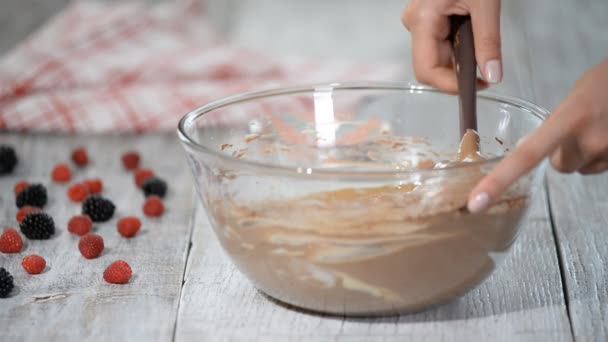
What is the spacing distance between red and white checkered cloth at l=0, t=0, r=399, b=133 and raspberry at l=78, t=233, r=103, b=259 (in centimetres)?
83

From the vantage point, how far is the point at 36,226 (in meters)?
1.61

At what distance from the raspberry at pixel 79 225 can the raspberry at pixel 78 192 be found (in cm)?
17

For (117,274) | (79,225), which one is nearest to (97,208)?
(79,225)

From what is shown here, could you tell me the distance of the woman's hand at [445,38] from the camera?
134 centimetres

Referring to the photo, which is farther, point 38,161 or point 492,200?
point 38,161

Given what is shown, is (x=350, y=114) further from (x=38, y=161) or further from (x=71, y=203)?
(x=38, y=161)

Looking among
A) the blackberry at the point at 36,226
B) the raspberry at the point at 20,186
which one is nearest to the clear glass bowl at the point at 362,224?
the blackberry at the point at 36,226

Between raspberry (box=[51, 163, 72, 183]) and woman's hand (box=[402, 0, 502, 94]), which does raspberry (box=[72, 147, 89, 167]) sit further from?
woman's hand (box=[402, 0, 502, 94])

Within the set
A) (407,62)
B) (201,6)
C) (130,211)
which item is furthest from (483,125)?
(201,6)

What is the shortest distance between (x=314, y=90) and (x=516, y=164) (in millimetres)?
598

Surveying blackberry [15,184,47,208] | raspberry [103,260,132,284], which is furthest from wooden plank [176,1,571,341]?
blackberry [15,184,47,208]

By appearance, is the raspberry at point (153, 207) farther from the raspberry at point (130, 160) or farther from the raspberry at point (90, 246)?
the raspberry at point (130, 160)

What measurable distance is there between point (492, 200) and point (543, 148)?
92 mm

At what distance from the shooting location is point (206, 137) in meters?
1.45
